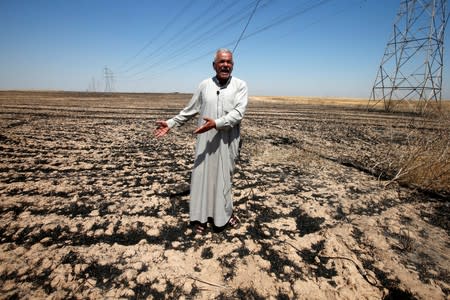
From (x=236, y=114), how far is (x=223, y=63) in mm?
466

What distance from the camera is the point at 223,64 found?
211 centimetres

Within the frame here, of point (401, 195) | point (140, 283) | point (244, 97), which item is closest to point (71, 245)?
point (140, 283)

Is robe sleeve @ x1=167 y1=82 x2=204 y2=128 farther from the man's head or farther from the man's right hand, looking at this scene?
the man's head

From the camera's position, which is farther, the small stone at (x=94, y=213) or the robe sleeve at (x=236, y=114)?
the small stone at (x=94, y=213)

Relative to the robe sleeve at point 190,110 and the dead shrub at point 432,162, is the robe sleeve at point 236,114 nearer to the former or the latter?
the robe sleeve at point 190,110

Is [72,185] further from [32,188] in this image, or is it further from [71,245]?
[71,245]

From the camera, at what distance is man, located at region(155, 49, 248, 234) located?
2.16m

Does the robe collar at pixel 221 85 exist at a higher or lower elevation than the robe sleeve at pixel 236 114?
higher

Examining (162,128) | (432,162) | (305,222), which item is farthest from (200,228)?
(432,162)

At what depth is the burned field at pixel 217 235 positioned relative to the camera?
184 centimetres

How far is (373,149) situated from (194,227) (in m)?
5.93

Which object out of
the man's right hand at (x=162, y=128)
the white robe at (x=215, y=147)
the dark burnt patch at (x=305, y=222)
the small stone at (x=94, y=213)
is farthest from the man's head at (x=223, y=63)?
the small stone at (x=94, y=213)

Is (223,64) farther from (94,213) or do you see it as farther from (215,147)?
(94,213)

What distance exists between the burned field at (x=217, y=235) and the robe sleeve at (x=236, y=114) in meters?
1.17
